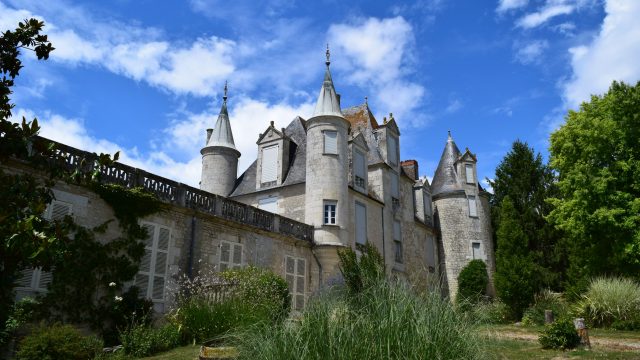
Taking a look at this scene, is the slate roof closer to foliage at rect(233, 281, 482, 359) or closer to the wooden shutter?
the wooden shutter

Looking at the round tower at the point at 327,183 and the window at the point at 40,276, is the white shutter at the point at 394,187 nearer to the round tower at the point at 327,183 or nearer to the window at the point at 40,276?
the round tower at the point at 327,183

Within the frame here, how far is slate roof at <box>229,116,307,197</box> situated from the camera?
67.5 ft

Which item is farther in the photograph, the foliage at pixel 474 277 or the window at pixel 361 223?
the foliage at pixel 474 277

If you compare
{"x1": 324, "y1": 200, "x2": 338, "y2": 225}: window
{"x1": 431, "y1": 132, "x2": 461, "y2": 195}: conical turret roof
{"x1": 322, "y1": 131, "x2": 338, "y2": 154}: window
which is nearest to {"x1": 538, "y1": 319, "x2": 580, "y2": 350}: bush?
{"x1": 324, "y1": 200, "x2": 338, "y2": 225}: window

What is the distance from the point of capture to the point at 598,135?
57.0 feet

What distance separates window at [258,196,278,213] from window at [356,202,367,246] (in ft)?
11.2

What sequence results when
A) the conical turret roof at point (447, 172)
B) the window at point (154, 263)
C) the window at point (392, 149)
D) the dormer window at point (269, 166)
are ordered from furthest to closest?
1. the conical turret roof at point (447, 172)
2. the window at point (392, 149)
3. the dormer window at point (269, 166)
4. the window at point (154, 263)

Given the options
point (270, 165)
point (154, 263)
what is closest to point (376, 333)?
point (154, 263)

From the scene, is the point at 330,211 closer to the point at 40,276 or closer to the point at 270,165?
the point at 270,165

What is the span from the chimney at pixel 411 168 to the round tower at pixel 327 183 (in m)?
9.09

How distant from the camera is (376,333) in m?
4.53

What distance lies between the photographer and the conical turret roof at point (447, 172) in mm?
29125

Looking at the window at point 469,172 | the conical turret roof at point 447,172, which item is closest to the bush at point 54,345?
the conical turret roof at point 447,172

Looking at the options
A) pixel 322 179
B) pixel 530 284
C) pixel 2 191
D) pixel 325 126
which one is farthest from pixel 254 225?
pixel 530 284
